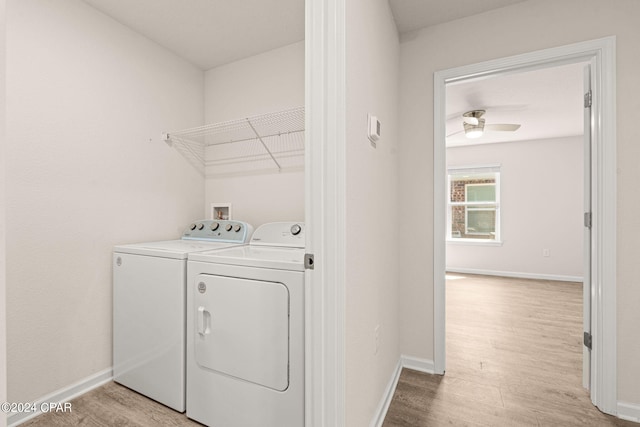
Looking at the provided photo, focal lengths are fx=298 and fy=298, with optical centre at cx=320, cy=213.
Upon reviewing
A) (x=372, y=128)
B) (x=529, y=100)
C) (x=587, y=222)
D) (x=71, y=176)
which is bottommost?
(x=587, y=222)

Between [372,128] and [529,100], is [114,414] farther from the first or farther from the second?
[529,100]

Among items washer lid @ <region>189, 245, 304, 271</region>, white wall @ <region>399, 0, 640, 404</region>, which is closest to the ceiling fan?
white wall @ <region>399, 0, 640, 404</region>

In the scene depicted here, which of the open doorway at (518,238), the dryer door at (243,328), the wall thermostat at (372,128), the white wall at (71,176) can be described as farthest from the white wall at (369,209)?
the white wall at (71,176)

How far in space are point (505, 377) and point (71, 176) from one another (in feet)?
9.76

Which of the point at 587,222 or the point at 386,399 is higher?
the point at 587,222

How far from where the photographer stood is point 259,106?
238 cm

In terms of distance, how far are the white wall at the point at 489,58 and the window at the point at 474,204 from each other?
388 centimetres

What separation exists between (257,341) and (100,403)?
1.14m

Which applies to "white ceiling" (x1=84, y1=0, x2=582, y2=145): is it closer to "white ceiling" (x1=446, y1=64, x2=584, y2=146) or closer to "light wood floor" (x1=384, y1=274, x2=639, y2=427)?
"white ceiling" (x1=446, y1=64, x2=584, y2=146)

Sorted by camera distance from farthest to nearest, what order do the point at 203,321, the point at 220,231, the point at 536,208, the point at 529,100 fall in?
1. the point at 536,208
2. the point at 529,100
3. the point at 220,231
4. the point at 203,321

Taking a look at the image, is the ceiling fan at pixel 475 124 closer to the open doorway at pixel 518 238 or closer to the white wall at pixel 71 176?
the open doorway at pixel 518 238

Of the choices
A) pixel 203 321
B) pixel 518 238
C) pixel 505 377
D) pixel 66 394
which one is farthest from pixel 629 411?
pixel 518 238

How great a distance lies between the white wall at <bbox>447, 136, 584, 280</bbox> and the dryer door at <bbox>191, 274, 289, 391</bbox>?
5.12m

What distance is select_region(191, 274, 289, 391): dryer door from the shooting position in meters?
1.27
